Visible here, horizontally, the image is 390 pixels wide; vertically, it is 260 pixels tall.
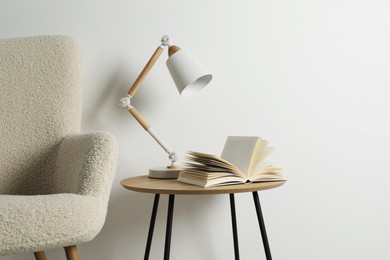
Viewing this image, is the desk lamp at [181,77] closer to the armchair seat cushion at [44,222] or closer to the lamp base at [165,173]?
the lamp base at [165,173]

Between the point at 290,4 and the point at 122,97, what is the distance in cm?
73

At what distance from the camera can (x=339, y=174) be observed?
1.62 meters

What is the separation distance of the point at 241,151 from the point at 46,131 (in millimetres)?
585

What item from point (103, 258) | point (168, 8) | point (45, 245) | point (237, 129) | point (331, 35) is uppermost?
point (168, 8)

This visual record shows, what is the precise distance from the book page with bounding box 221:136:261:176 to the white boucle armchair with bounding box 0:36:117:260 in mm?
363

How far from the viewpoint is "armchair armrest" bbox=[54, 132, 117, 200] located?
3.18 feet

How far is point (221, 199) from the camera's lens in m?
1.59

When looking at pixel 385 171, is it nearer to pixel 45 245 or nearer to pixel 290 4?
pixel 290 4

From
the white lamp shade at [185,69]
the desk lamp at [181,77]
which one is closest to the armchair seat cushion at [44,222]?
the desk lamp at [181,77]

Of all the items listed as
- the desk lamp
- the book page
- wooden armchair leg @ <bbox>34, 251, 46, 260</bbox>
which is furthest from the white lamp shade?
wooden armchair leg @ <bbox>34, 251, 46, 260</bbox>

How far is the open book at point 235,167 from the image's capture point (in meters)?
1.14

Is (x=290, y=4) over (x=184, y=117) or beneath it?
over

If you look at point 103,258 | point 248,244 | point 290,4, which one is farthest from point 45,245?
point 290,4

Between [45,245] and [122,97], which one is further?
[122,97]
